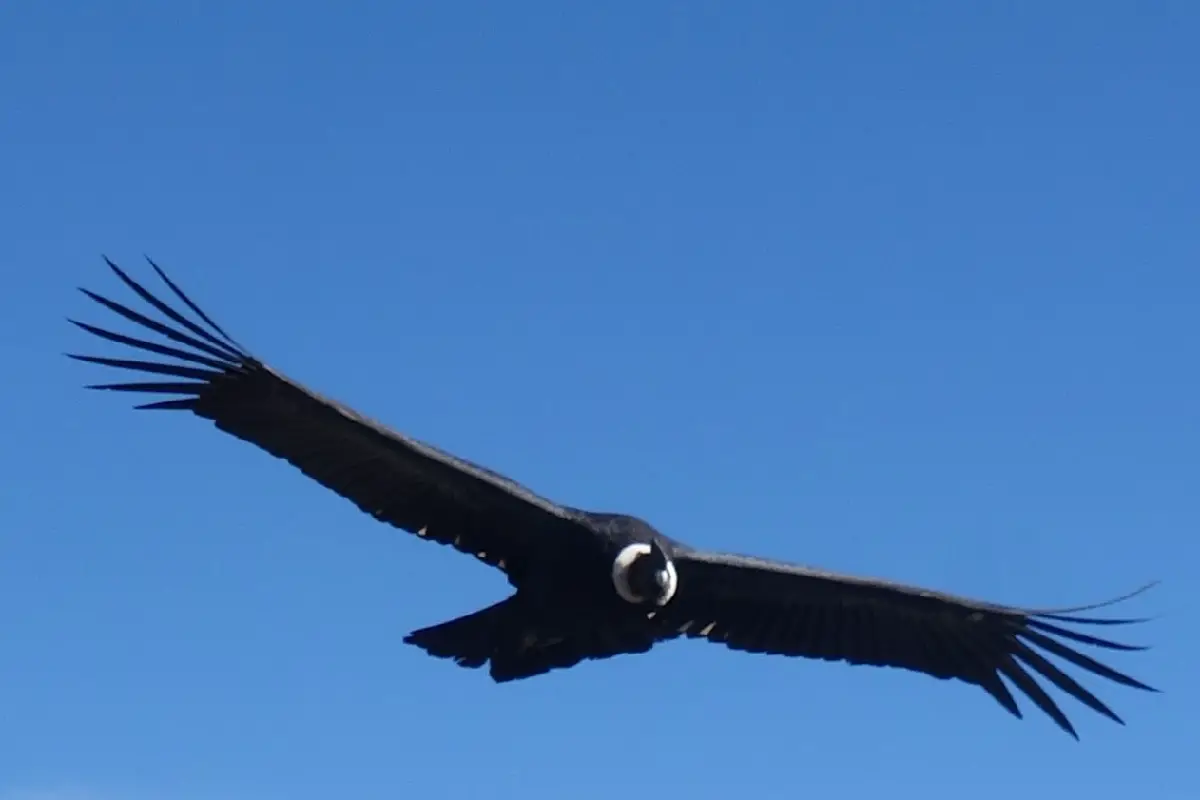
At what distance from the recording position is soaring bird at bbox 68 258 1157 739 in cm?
1445

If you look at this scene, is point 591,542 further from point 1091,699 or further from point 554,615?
point 1091,699

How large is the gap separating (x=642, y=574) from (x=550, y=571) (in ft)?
2.51

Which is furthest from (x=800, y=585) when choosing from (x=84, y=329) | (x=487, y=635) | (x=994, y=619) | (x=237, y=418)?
(x=84, y=329)

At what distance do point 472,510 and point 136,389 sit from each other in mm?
2521

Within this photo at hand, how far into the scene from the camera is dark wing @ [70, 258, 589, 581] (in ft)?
47.2

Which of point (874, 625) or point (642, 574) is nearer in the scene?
point (642, 574)

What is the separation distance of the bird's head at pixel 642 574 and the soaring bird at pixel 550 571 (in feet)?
0.03

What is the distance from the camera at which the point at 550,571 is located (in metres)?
14.8

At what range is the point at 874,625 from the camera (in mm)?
16172

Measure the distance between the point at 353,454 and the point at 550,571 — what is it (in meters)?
1.61

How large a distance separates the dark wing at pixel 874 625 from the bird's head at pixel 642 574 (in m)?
1.09

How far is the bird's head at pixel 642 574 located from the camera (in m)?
14.4

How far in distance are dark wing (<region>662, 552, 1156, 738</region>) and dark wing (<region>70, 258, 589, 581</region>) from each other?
1355 mm

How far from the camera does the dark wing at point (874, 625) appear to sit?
620 inches
